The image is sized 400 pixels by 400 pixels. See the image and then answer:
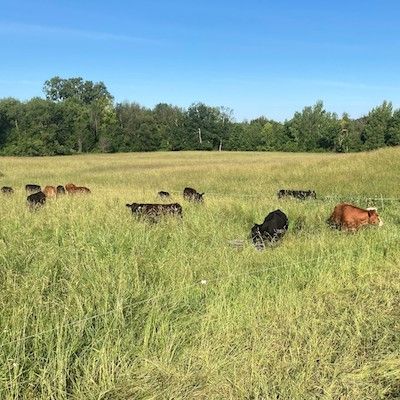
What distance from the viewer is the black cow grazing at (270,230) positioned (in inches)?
326

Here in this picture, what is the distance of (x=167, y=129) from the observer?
99.8 meters

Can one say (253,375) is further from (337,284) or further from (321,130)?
(321,130)

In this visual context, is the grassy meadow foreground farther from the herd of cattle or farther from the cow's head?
the cow's head

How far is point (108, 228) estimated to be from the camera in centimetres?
775

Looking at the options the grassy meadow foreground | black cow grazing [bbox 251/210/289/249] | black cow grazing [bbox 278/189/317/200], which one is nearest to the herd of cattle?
black cow grazing [bbox 251/210/289/249]

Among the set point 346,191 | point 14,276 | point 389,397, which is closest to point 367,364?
point 389,397

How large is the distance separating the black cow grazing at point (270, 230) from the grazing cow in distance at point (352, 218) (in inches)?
39.7

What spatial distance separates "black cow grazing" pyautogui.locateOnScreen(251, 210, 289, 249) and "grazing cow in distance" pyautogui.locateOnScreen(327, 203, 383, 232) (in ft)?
3.31

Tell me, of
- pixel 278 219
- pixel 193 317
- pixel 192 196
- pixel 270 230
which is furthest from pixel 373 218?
pixel 192 196

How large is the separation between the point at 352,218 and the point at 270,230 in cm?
168

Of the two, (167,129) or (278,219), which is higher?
(167,129)

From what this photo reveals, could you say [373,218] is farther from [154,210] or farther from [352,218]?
[154,210]

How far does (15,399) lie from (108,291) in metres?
1.61

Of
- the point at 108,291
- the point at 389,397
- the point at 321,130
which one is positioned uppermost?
the point at 321,130
